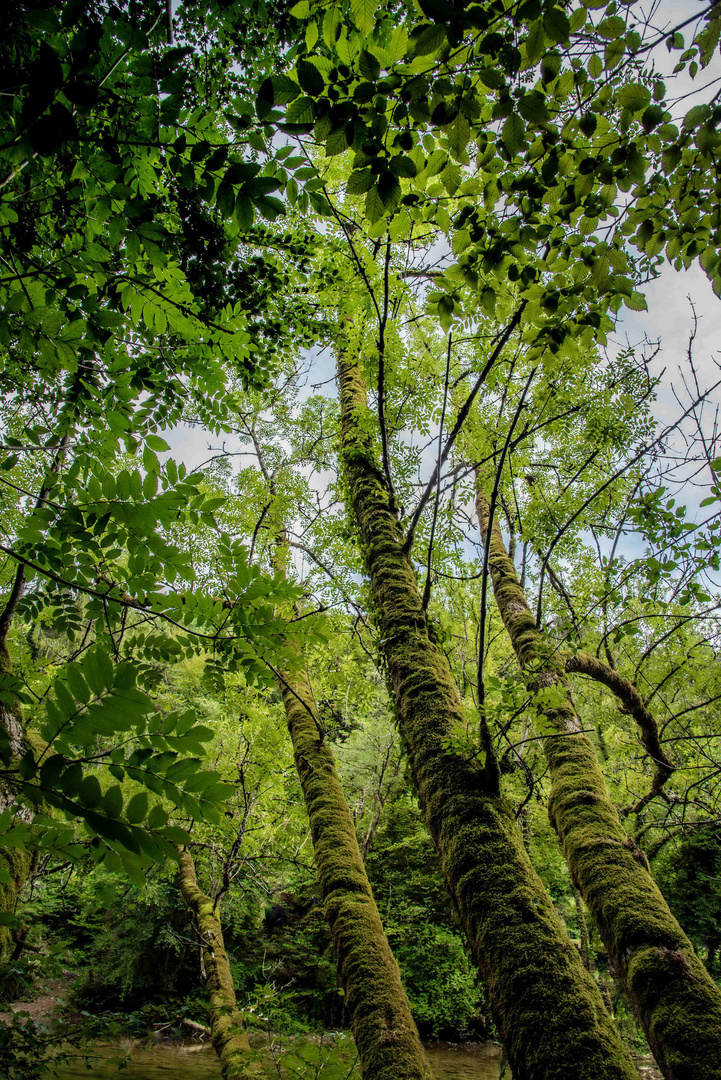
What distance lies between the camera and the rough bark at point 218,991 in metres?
3.72

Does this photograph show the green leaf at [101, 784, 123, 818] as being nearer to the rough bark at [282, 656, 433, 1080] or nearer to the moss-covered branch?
the rough bark at [282, 656, 433, 1080]

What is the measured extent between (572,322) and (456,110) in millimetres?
966

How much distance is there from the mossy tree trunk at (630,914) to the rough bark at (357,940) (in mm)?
1125

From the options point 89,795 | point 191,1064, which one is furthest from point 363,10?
point 191,1064

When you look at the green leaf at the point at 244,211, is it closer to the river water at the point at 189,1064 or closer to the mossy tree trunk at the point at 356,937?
the mossy tree trunk at the point at 356,937

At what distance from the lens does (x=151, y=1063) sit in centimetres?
1016

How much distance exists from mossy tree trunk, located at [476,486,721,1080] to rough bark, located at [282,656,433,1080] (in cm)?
112

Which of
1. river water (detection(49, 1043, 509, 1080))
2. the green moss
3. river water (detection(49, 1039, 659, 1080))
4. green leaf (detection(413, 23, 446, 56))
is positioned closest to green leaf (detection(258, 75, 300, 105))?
green leaf (detection(413, 23, 446, 56))

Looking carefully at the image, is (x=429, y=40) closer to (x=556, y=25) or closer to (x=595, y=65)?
(x=556, y=25)

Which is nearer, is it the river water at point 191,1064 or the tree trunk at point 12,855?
the tree trunk at point 12,855

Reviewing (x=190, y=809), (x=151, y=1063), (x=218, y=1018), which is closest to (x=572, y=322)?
(x=190, y=809)

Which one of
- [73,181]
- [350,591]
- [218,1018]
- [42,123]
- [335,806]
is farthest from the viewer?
[350,591]

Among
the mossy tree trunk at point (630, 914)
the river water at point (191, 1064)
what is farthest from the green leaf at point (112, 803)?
the river water at point (191, 1064)

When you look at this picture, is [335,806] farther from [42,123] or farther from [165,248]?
[42,123]
